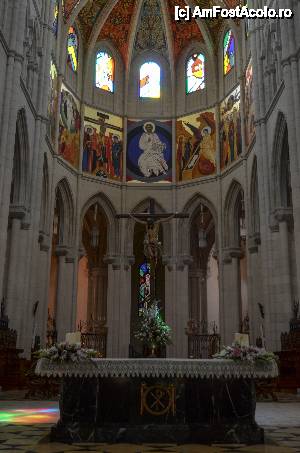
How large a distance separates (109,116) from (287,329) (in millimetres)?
16947

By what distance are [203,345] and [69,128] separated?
13.5 metres

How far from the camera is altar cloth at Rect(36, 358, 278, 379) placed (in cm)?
755

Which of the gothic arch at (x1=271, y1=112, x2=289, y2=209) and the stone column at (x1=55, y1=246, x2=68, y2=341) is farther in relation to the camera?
the stone column at (x1=55, y1=246, x2=68, y2=341)

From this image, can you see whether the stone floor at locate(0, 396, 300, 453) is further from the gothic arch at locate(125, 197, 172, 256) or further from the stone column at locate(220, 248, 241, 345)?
the gothic arch at locate(125, 197, 172, 256)

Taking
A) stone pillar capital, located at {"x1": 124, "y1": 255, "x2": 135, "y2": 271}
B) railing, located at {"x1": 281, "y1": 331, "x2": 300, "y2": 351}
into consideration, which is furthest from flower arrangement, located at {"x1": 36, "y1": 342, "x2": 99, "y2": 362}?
stone pillar capital, located at {"x1": 124, "y1": 255, "x2": 135, "y2": 271}

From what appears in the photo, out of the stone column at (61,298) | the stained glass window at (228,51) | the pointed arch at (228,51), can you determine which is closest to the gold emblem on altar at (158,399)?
the stone column at (61,298)

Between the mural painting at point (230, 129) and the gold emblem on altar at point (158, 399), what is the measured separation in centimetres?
2009

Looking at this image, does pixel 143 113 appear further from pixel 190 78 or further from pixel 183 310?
pixel 183 310

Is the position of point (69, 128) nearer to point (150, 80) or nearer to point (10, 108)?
point (150, 80)

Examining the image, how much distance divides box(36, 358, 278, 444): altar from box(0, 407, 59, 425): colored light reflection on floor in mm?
1851

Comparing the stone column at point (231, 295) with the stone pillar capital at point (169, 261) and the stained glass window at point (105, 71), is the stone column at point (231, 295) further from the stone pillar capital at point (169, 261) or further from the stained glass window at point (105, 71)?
the stained glass window at point (105, 71)

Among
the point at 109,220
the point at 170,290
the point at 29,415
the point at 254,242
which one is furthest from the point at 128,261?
the point at 29,415

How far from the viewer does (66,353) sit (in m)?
7.59

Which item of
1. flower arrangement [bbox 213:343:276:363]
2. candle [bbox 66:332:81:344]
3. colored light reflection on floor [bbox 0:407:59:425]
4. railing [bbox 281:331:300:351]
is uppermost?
railing [bbox 281:331:300:351]
